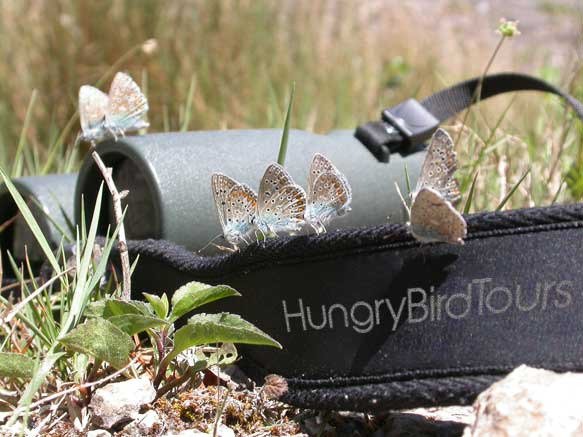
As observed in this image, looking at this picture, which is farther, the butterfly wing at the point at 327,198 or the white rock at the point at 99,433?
the butterfly wing at the point at 327,198

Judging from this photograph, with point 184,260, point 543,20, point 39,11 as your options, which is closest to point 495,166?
point 184,260

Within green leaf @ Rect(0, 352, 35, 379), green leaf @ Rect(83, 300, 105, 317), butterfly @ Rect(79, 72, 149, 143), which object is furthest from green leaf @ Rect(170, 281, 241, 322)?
butterfly @ Rect(79, 72, 149, 143)

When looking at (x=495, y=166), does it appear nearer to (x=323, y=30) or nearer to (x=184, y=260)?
(x=184, y=260)

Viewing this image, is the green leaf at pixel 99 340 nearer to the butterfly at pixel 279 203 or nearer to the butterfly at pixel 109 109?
the butterfly at pixel 279 203

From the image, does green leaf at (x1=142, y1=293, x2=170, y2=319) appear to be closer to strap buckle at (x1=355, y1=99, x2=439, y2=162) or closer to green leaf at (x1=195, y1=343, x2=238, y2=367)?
green leaf at (x1=195, y1=343, x2=238, y2=367)

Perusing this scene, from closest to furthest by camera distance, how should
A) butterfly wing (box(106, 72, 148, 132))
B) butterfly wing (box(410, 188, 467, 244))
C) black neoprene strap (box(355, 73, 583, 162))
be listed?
butterfly wing (box(410, 188, 467, 244))
butterfly wing (box(106, 72, 148, 132))
black neoprene strap (box(355, 73, 583, 162))

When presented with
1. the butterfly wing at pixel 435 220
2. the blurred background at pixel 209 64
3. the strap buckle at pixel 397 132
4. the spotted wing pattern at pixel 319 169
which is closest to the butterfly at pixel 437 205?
the butterfly wing at pixel 435 220
